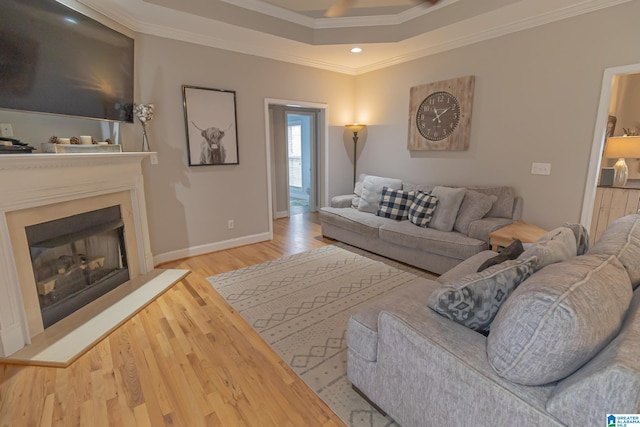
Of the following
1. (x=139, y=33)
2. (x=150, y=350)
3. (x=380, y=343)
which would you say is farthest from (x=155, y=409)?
(x=139, y=33)

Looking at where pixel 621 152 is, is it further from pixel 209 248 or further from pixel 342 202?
Answer: pixel 209 248

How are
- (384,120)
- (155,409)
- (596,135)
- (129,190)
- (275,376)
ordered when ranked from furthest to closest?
(384,120), (129,190), (596,135), (275,376), (155,409)

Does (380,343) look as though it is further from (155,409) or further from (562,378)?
(155,409)

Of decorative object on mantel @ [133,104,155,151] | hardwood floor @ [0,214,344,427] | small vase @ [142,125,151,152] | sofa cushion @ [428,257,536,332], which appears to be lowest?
hardwood floor @ [0,214,344,427]

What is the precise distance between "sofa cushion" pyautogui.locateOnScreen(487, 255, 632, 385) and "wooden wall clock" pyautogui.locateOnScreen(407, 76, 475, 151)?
3082mm

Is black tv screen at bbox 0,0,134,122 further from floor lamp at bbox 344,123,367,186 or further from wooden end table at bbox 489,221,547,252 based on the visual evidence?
wooden end table at bbox 489,221,547,252

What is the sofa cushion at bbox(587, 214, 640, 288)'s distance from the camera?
1.31 m

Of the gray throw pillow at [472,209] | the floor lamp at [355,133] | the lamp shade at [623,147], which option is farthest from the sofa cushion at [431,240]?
the lamp shade at [623,147]

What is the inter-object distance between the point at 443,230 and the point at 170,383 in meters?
2.88

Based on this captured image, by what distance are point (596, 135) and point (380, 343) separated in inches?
119

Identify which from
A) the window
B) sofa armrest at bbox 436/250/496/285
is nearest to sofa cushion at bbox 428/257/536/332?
sofa armrest at bbox 436/250/496/285

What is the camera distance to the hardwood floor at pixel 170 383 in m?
1.59

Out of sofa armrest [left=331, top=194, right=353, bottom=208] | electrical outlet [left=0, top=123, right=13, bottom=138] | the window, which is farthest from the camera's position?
the window

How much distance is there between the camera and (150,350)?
6.93ft
